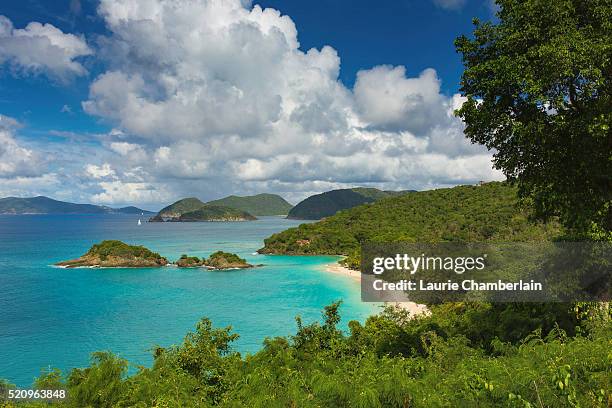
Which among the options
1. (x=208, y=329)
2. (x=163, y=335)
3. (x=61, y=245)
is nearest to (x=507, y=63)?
(x=208, y=329)

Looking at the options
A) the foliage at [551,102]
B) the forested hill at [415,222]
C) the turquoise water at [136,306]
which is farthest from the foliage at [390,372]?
the forested hill at [415,222]

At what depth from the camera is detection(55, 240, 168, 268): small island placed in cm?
7456

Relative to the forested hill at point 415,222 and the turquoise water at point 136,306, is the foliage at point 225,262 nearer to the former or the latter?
the turquoise water at point 136,306

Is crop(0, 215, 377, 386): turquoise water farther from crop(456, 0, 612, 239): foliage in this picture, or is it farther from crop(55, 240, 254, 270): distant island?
crop(456, 0, 612, 239): foliage

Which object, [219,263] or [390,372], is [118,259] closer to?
[219,263]

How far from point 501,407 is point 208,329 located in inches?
557

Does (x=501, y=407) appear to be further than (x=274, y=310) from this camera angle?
No

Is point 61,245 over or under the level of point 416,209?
under

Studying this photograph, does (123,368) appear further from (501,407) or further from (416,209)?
(416,209)

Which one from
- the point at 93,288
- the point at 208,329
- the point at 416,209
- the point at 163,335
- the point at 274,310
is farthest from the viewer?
the point at 416,209

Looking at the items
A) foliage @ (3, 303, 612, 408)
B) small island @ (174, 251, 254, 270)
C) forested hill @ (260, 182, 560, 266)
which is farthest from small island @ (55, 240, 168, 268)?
foliage @ (3, 303, 612, 408)

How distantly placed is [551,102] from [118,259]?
3151 inches

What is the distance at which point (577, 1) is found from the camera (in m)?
8.20

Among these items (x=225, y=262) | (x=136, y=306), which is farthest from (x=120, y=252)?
(x=136, y=306)
